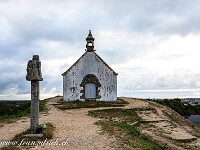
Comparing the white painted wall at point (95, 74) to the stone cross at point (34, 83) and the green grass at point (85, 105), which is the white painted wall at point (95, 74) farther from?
the stone cross at point (34, 83)

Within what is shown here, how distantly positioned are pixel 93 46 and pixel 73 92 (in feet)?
15.9

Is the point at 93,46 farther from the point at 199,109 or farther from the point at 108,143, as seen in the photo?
the point at 199,109

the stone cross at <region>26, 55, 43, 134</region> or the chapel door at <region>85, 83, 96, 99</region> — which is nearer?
the stone cross at <region>26, 55, 43, 134</region>

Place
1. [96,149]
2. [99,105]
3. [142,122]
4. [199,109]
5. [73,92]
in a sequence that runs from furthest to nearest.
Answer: [199,109]
[73,92]
[99,105]
[142,122]
[96,149]

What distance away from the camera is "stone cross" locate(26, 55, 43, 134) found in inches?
595

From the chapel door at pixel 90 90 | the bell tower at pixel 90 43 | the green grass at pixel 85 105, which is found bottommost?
the green grass at pixel 85 105

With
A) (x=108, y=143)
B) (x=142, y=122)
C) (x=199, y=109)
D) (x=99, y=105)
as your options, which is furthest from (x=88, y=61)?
(x=199, y=109)

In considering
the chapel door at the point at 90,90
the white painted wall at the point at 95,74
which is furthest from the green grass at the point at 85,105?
the chapel door at the point at 90,90

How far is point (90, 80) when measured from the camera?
34.1 m

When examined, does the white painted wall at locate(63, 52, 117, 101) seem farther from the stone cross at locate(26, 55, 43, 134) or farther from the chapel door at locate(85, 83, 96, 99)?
the stone cross at locate(26, 55, 43, 134)

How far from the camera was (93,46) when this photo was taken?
3497 cm

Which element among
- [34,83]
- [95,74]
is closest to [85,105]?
[95,74]

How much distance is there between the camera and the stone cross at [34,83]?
15102 mm

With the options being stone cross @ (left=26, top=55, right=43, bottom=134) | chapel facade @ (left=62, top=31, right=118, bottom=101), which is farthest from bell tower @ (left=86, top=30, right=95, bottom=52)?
stone cross @ (left=26, top=55, right=43, bottom=134)
